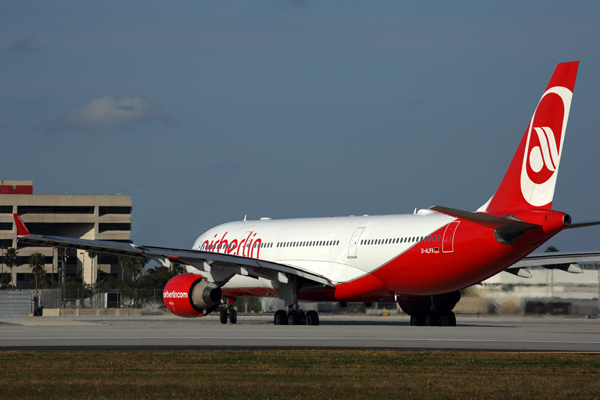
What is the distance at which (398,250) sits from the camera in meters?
26.3

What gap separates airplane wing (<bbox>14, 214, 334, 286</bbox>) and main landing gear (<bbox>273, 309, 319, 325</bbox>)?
1.10 meters

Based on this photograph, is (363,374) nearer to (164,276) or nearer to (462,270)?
(462,270)

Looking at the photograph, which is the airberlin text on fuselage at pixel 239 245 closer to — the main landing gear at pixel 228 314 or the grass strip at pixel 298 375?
the main landing gear at pixel 228 314

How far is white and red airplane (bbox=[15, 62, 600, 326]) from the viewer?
22391 millimetres

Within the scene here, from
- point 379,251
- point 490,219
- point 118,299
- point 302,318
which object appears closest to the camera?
point 490,219

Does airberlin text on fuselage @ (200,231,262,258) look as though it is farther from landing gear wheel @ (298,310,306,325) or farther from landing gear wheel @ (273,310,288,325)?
landing gear wheel @ (298,310,306,325)

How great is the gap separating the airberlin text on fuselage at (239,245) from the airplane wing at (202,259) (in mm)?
3316

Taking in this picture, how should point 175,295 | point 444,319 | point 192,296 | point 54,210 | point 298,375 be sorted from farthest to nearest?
point 54,210 < point 175,295 < point 192,296 < point 444,319 < point 298,375

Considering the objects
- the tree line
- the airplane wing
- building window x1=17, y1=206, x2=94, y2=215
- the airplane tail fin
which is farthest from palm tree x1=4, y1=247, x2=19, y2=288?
the airplane tail fin

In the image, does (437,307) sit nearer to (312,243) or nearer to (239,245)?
→ (312,243)

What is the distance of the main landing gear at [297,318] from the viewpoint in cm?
2851

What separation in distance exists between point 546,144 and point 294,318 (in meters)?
10.8

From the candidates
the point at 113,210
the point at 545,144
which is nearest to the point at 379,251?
Result: the point at 545,144

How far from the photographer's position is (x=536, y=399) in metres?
9.67
